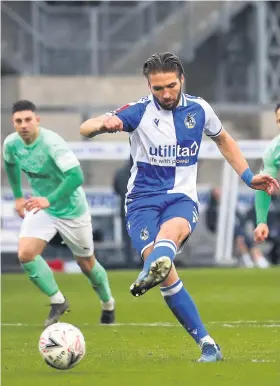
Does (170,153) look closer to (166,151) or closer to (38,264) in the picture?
(166,151)

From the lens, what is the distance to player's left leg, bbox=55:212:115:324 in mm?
13344

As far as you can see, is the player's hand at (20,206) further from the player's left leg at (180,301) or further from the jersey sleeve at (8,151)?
the player's left leg at (180,301)

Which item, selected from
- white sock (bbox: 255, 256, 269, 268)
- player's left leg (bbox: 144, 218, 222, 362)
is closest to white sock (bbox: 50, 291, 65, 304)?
player's left leg (bbox: 144, 218, 222, 362)

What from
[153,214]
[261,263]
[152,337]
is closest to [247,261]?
[261,263]

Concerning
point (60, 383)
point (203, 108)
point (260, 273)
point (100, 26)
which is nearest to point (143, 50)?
point (100, 26)

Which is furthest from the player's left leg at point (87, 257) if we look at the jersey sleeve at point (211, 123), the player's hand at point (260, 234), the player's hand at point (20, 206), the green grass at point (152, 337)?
the jersey sleeve at point (211, 123)

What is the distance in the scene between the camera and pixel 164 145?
9586 millimetres

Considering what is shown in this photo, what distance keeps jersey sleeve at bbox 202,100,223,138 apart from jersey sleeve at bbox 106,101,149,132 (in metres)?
0.50

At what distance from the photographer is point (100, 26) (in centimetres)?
2814

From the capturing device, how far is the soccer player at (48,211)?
1299 centimetres

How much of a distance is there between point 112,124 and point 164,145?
89 centimetres

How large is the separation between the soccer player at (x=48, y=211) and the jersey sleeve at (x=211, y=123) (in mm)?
3083

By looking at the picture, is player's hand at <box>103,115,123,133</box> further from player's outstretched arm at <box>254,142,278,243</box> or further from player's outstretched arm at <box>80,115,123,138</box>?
player's outstretched arm at <box>254,142,278,243</box>

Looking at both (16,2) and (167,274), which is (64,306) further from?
(16,2)
